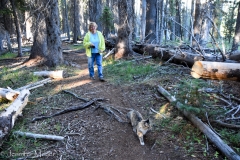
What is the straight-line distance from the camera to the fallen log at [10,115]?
4041 mm

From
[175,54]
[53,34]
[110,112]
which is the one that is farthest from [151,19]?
[110,112]

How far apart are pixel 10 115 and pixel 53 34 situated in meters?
5.71

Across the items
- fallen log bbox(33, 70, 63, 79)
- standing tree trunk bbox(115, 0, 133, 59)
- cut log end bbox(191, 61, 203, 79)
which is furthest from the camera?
standing tree trunk bbox(115, 0, 133, 59)

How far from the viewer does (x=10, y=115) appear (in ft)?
14.7

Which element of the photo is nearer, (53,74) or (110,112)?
(110,112)

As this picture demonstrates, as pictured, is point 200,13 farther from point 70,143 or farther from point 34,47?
point 70,143

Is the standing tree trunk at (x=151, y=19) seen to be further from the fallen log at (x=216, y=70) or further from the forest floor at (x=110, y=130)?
the fallen log at (x=216, y=70)

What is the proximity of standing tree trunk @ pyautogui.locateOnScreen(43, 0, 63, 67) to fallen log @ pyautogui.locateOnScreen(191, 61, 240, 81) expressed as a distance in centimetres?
745

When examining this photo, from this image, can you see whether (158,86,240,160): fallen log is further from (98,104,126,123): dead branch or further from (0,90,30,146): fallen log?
Result: (0,90,30,146): fallen log

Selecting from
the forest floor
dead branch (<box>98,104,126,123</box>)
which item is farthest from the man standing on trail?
dead branch (<box>98,104,126,123</box>)

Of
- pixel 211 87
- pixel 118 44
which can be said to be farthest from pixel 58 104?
pixel 118 44

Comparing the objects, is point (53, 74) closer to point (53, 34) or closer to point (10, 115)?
point (53, 34)

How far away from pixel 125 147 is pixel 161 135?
0.76m

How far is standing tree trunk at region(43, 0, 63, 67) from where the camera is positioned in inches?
356
